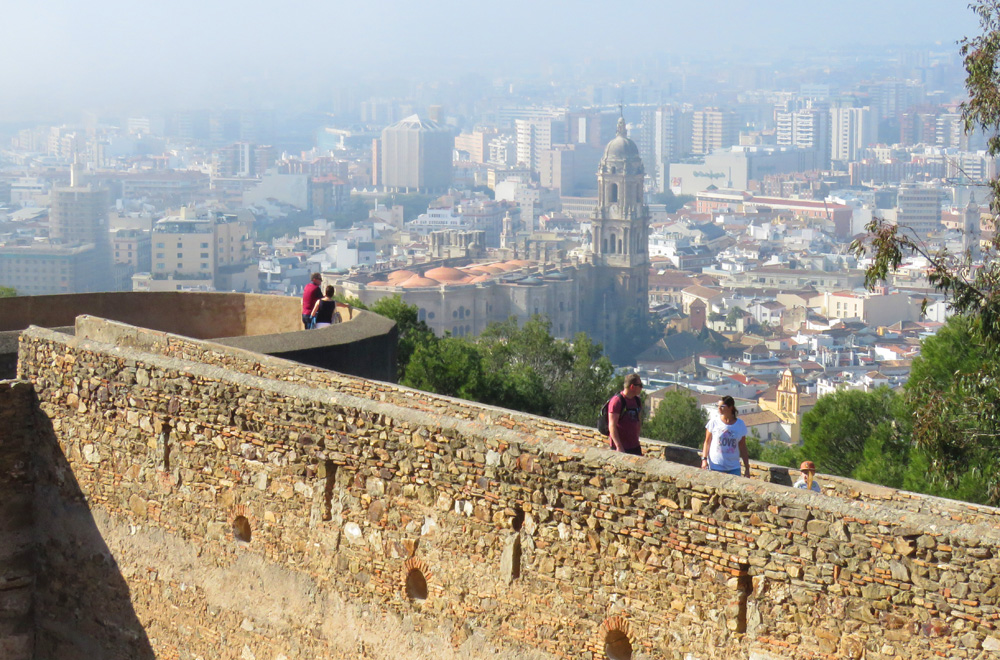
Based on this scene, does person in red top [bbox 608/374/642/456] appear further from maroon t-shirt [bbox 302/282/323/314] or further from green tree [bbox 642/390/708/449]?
green tree [bbox 642/390/708/449]

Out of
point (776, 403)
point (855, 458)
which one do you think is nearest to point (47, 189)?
point (776, 403)

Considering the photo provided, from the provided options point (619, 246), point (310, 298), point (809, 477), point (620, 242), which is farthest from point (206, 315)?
point (619, 246)

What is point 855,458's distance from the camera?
558 inches

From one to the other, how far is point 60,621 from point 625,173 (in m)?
120

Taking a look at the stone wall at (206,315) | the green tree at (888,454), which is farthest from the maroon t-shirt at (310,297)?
the green tree at (888,454)

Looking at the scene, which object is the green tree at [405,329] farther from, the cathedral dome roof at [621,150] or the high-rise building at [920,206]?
the high-rise building at [920,206]

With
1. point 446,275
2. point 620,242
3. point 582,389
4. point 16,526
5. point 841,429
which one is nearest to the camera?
point 16,526

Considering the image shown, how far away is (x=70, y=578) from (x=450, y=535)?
208 centimetres

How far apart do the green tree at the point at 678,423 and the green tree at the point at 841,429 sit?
8.75 metres

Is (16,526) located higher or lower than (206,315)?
lower

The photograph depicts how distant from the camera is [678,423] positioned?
26.6 m

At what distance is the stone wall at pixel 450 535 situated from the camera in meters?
3.76

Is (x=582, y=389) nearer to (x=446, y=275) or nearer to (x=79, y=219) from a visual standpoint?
(x=446, y=275)

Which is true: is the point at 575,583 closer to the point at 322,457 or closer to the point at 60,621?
the point at 322,457
